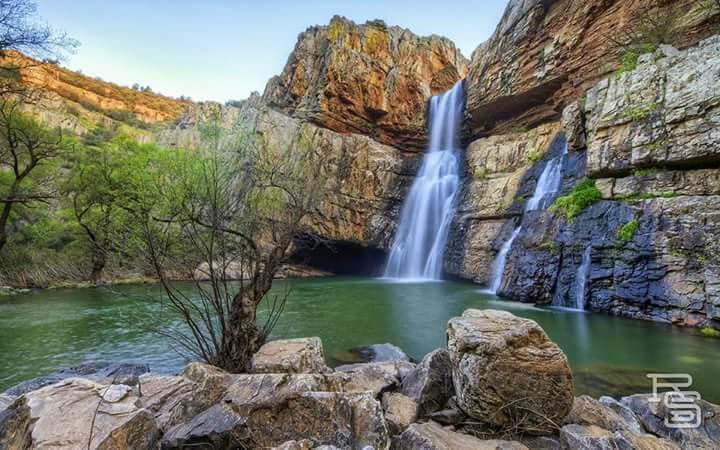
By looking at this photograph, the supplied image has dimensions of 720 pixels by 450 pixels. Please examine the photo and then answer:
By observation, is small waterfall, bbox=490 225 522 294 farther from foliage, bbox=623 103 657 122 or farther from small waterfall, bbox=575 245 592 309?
foliage, bbox=623 103 657 122

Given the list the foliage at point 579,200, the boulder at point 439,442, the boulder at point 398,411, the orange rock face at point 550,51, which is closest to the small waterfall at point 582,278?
the foliage at point 579,200

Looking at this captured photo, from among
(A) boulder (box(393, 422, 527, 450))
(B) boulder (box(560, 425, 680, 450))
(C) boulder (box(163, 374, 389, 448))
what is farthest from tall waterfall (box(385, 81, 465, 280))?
(C) boulder (box(163, 374, 389, 448))

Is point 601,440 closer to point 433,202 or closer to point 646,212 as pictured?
point 646,212

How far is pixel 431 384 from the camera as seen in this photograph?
2.89 meters

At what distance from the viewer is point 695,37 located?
10859 millimetres

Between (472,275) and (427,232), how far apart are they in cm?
467

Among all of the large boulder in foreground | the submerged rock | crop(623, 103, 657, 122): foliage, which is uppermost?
crop(623, 103, 657, 122): foliage

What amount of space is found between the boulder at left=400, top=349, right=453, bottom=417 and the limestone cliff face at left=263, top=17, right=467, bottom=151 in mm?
22025

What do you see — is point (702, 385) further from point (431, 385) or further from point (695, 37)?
point (695, 37)

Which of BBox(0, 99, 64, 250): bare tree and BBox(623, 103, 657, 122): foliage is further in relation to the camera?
BBox(0, 99, 64, 250): bare tree

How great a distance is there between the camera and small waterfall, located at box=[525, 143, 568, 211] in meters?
13.4

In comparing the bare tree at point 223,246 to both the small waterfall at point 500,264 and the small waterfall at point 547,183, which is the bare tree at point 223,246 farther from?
the small waterfall at point 547,183

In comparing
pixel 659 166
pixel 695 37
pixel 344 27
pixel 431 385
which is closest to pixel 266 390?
pixel 431 385

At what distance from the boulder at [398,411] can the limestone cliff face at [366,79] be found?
22274 millimetres
